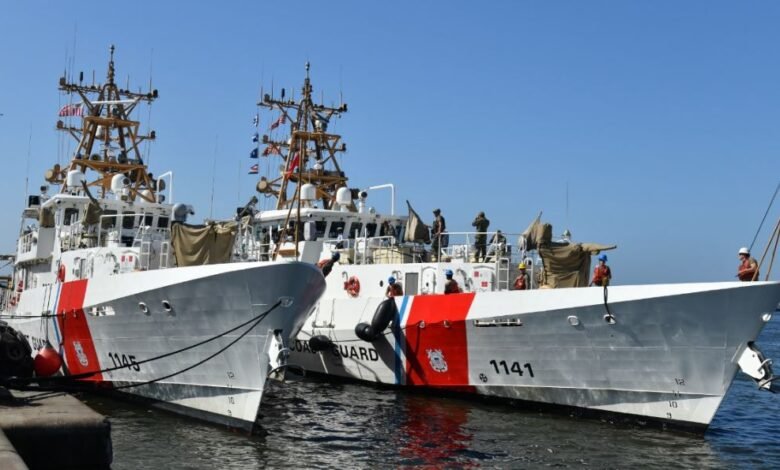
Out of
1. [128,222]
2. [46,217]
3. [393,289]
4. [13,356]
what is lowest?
[13,356]

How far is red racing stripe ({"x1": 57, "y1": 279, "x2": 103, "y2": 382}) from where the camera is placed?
1639 centimetres

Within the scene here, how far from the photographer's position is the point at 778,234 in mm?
13234

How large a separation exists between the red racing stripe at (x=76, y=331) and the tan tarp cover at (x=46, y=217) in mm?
4709

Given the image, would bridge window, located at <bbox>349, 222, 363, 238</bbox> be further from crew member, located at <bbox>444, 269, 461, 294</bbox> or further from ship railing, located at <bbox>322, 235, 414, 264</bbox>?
crew member, located at <bbox>444, 269, 461, 294</bbox>

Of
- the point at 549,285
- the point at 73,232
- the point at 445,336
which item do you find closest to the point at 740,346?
the point at 549,285

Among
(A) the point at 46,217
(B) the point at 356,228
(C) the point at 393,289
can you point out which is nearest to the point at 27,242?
(A) the point at 46,217

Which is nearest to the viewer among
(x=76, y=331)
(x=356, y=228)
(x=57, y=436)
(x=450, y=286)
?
(x=57, y=436)

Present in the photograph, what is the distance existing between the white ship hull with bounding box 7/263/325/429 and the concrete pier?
4354 millimetres

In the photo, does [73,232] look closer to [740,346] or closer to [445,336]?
[445,336]

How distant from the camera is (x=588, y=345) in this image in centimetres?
1530

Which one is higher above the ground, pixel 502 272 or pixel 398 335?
pixel 502 272

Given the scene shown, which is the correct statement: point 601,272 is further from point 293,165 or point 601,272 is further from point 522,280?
point 293,165

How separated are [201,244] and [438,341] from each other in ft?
18.3

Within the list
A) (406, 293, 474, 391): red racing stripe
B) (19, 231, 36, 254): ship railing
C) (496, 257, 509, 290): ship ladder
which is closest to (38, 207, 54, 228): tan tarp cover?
(19, 231, 36, 254): ship railing
